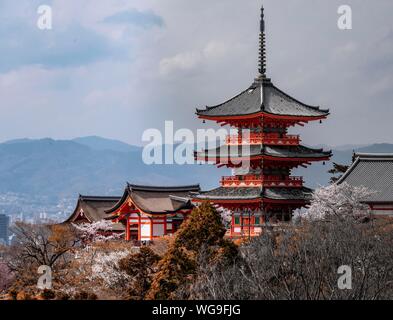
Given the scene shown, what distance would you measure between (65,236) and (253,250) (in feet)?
69.5

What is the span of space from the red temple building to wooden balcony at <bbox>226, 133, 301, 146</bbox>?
7.99 meters

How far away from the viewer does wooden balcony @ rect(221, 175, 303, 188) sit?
5119cm

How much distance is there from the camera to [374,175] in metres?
53.2

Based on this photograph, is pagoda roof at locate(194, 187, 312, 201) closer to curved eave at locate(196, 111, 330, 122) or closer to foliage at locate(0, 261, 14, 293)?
curved eave at locate(196, 111, 330, 122)

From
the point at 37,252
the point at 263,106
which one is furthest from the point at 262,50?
the point at 37,252

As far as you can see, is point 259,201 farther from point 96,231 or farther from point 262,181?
point 96,231

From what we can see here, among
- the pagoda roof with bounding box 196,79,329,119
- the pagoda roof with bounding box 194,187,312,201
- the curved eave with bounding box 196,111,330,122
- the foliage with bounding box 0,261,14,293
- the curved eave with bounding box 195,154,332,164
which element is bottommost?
the foliage with bounding box 0,261,14,293

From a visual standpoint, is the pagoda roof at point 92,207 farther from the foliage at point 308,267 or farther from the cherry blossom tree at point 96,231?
the foliage at point 308,267

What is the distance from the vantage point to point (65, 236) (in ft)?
186

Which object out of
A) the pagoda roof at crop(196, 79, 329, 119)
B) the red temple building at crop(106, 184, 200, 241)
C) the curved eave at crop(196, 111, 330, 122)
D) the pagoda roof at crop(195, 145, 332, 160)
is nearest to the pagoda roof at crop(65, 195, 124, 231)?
the red temple building at crop(106, 184, 200, 241)

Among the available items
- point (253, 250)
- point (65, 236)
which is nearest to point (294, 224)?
point (253, 250)

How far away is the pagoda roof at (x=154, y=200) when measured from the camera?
2318 inches

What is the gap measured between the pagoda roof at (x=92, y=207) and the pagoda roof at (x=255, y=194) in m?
17.4

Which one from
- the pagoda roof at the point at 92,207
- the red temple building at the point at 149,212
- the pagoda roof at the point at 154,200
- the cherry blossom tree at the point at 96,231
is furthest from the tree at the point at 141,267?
the pagoda roof at the point at 92,207
